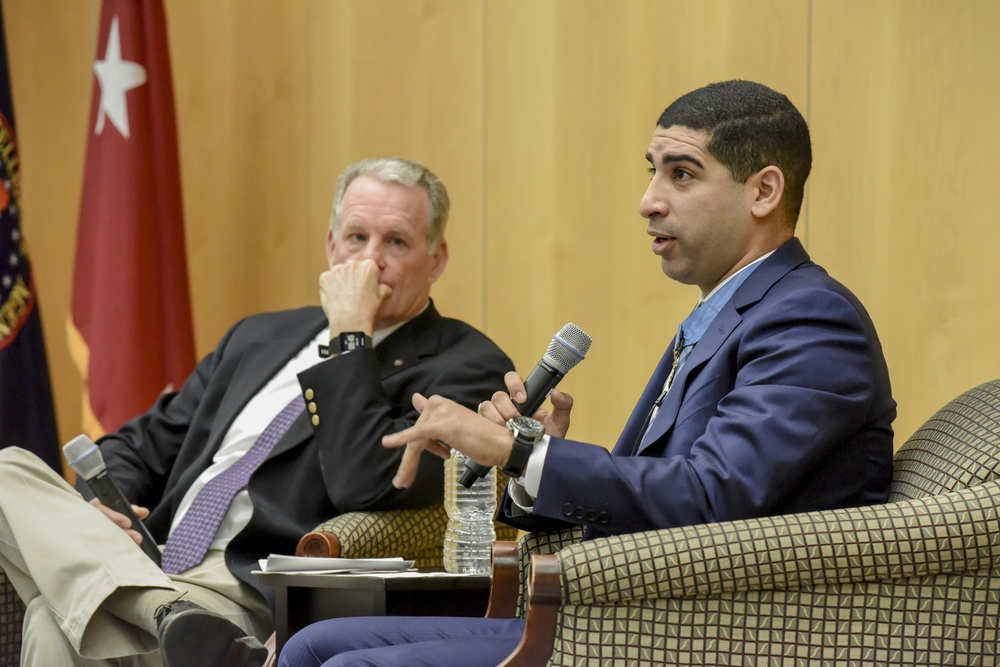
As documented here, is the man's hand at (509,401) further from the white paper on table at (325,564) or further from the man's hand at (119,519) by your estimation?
the man's hand at (119,519)

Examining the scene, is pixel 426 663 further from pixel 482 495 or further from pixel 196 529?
pixel 196 529

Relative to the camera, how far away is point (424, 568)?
2617 millimetres

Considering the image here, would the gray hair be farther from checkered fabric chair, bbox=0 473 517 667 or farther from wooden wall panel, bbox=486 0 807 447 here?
checkered fabric chair, bbox=0 473 517 667

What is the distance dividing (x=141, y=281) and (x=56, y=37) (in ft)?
4.78

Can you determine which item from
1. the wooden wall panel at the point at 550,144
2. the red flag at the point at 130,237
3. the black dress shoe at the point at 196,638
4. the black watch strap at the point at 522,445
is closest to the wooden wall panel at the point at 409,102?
the wooden wall panel at the point at 550,144

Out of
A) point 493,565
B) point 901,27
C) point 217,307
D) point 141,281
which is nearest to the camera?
point 493,565

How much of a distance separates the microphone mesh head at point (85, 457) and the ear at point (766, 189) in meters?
1.43

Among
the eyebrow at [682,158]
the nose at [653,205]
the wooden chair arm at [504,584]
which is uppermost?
the eyebrow at [682,158]

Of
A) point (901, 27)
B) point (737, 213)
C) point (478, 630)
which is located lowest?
point (478, 630)

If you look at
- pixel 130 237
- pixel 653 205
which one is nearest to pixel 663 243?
pixel 653 205

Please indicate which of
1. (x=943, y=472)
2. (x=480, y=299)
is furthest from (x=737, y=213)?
(x=480, y=299)

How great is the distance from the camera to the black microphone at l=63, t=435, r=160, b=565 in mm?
2592

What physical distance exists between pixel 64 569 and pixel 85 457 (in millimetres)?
341

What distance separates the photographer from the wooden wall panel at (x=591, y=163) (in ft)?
10.8
